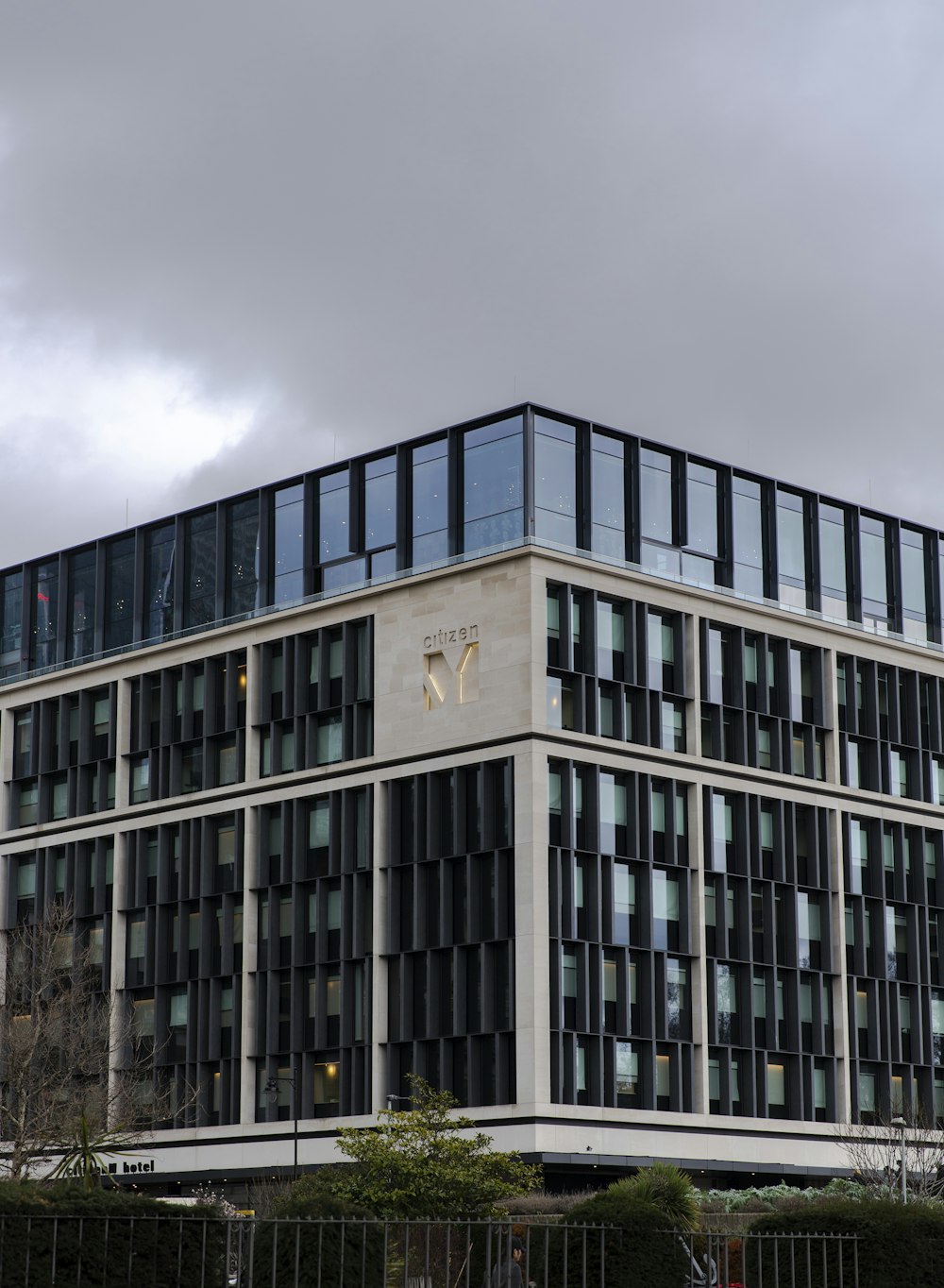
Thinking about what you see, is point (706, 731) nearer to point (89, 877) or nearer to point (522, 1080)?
point (522, 1080)

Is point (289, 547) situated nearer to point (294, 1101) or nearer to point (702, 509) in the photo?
point (702, 509)

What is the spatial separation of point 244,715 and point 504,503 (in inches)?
546

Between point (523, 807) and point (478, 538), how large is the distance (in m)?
10.1

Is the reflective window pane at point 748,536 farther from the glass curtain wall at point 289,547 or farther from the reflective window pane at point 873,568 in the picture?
the glass curtain wall at point 289,547

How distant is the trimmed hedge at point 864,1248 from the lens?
29.1 metres

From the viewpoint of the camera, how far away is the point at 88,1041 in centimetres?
7650

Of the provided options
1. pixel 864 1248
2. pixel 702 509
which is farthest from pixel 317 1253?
pixel 702 509

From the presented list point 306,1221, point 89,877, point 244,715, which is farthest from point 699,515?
point 306,1221

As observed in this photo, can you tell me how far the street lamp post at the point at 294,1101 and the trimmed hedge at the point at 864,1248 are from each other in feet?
132

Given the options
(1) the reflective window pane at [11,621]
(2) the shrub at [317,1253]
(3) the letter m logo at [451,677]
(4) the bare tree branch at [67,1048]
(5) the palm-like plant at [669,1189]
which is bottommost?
(5) the palm-like plant at [669,1189]

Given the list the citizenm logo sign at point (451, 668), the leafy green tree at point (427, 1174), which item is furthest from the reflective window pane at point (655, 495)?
the leafy green tree at point (427, 1174)

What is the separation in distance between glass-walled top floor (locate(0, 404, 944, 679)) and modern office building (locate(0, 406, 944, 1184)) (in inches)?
6.1

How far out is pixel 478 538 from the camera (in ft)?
244

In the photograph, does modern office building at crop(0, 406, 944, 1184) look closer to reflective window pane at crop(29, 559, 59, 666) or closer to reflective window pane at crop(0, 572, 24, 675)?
reflective window pane at crop(29, 559, 59, 666)
